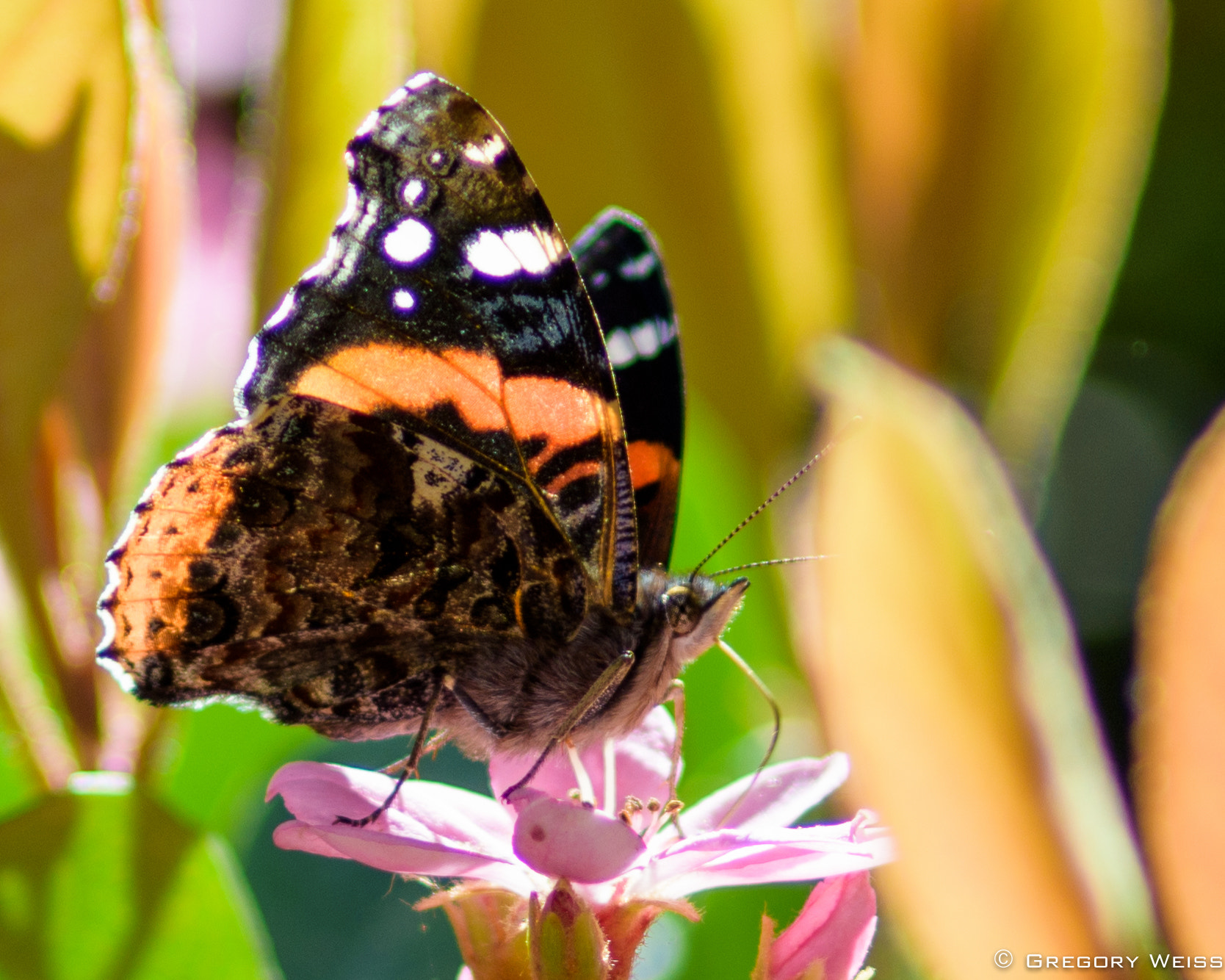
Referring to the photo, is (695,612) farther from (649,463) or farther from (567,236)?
(567,236)

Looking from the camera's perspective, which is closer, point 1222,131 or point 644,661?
point 644,661

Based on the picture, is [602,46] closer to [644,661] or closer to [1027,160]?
[1027,160]

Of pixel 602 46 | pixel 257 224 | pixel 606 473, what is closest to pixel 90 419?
pixel 257 224

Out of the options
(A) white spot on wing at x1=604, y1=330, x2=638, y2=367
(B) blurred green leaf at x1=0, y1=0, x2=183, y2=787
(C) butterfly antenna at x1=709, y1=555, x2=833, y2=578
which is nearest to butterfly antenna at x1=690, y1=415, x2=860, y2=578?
(C) butterfly antenna at x1=709, y1=555, x2=833, y2=578

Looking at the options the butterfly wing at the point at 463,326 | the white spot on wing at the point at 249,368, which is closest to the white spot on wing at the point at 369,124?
the butterfly wing at the point at 463,326

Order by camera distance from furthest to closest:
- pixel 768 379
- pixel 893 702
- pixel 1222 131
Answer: pixel 1222 131 → pixel 768 379 → pixel 893 702
